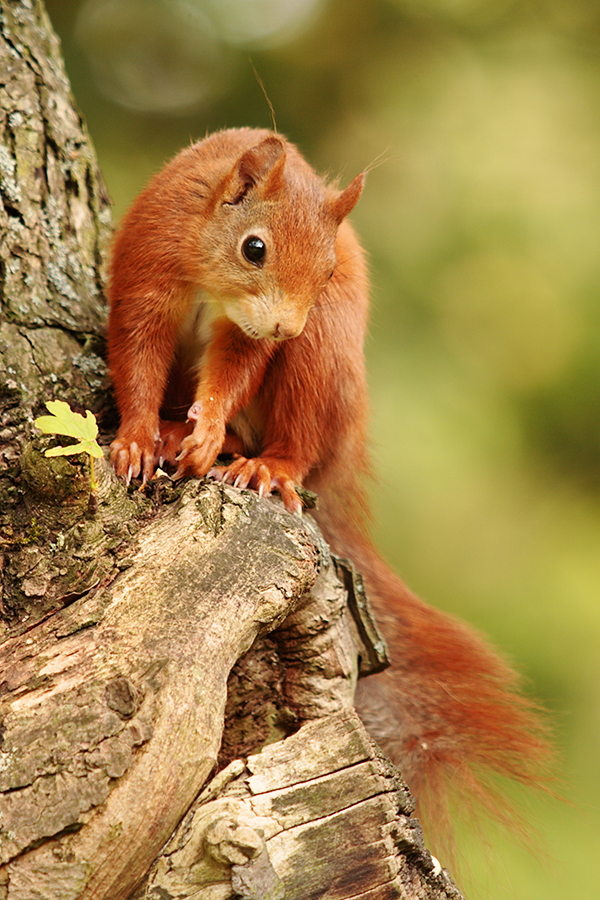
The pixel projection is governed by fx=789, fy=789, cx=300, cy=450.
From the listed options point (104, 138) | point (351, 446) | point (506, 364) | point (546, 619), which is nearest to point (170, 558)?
point (351, 446)

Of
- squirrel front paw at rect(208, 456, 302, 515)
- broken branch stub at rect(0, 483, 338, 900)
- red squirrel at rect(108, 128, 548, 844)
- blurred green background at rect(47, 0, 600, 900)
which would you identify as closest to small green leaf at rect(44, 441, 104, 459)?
broken branch stub at rect(0, 483, 338, 900)

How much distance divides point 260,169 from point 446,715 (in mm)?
1269

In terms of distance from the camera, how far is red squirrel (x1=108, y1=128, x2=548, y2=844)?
1668mm

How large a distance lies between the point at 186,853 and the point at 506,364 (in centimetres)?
237

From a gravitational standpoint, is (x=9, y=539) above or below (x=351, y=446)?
below

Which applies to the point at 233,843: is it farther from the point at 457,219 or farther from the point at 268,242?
the point at 457,219

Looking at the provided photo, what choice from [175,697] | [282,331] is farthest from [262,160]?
[175,697]

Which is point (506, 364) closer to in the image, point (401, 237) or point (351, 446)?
point (401, 237)

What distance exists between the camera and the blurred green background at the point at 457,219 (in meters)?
2.89

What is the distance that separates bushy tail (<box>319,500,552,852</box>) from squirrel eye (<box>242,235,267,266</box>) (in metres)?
0.86

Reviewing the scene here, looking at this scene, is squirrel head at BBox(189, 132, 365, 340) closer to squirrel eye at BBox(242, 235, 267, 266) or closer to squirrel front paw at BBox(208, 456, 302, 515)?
squirrel eye at BBox(242, 235, 267, 266)

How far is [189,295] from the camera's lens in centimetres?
184

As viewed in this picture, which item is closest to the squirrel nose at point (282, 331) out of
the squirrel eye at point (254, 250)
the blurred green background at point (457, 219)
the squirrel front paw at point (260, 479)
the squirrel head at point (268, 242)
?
the squirrel head at point (268, 242)

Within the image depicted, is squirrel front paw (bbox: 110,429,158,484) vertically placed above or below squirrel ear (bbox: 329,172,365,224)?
below
